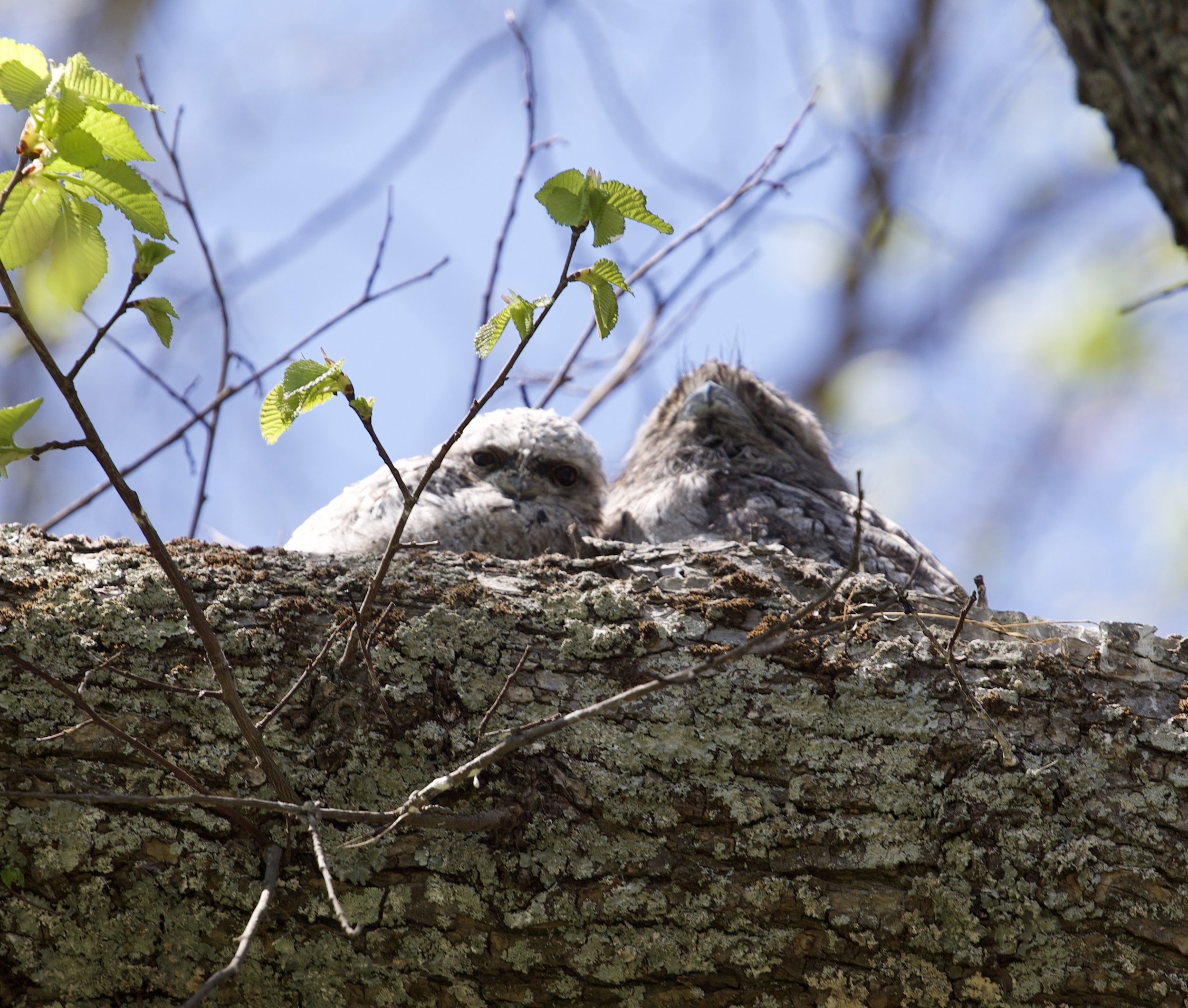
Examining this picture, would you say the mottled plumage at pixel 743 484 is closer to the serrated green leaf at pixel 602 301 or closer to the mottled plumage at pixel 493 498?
the mottled plumage at pixel 493 498

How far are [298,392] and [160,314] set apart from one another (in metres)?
0.24

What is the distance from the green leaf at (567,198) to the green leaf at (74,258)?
2.15ft

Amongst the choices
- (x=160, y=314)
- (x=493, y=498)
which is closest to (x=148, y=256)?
(x=160, y=314)

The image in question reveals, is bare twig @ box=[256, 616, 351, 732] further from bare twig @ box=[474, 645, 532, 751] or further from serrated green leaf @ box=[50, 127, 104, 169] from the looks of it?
serrated green leaf @ box=[50, 127, 104, 169]

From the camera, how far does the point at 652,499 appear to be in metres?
4.31

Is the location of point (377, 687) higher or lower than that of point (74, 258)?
lower

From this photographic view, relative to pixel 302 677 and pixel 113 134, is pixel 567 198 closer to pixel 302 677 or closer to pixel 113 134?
pixel 113 134

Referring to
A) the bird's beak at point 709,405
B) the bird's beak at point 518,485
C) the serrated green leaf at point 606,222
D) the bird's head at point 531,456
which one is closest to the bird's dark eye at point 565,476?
the bird's head at point 531,456

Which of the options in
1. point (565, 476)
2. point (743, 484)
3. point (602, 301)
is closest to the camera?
point (602, 301)

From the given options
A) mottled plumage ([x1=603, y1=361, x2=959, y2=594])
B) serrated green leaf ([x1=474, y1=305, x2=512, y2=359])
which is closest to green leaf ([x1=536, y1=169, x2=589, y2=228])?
serrated green leaf ([x1=474, y1=305, x2=512, y2=359])

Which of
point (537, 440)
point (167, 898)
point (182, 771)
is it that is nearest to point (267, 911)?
point (167, 898)

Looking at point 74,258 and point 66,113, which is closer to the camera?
point 66,113

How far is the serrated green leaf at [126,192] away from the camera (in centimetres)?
141

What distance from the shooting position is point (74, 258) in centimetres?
146
